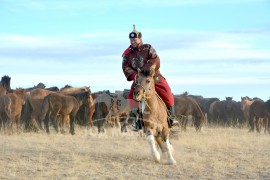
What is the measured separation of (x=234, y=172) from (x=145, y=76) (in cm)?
276

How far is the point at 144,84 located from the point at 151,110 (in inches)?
26.0

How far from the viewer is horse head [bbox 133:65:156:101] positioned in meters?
10.7

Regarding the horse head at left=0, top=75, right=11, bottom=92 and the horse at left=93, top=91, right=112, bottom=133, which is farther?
the horse at left=93, top=91, right=112, bottom=133

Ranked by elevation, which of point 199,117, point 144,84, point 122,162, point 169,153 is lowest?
point 122,162

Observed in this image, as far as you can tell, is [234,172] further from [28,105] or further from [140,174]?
[28,105]

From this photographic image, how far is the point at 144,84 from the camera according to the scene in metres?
10.9

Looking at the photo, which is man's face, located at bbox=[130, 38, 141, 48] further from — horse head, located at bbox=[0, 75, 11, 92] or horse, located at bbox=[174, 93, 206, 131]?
horse head, located at bbox=[0, 75, 11, 92]

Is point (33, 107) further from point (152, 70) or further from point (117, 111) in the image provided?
point (152, 70)

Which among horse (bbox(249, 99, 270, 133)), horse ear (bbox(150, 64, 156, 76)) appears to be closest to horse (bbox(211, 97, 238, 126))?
horse (bbox(249, 99, 270, 133))

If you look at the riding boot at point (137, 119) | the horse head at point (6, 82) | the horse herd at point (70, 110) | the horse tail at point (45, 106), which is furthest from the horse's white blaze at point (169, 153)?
the horse head at point (6, 82)

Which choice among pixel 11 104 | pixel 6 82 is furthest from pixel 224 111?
pixel 11 104

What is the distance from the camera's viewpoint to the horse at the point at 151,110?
431 inches

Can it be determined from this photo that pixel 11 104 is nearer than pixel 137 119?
No

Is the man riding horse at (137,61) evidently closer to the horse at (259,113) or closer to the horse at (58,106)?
the horse at (58,106)
